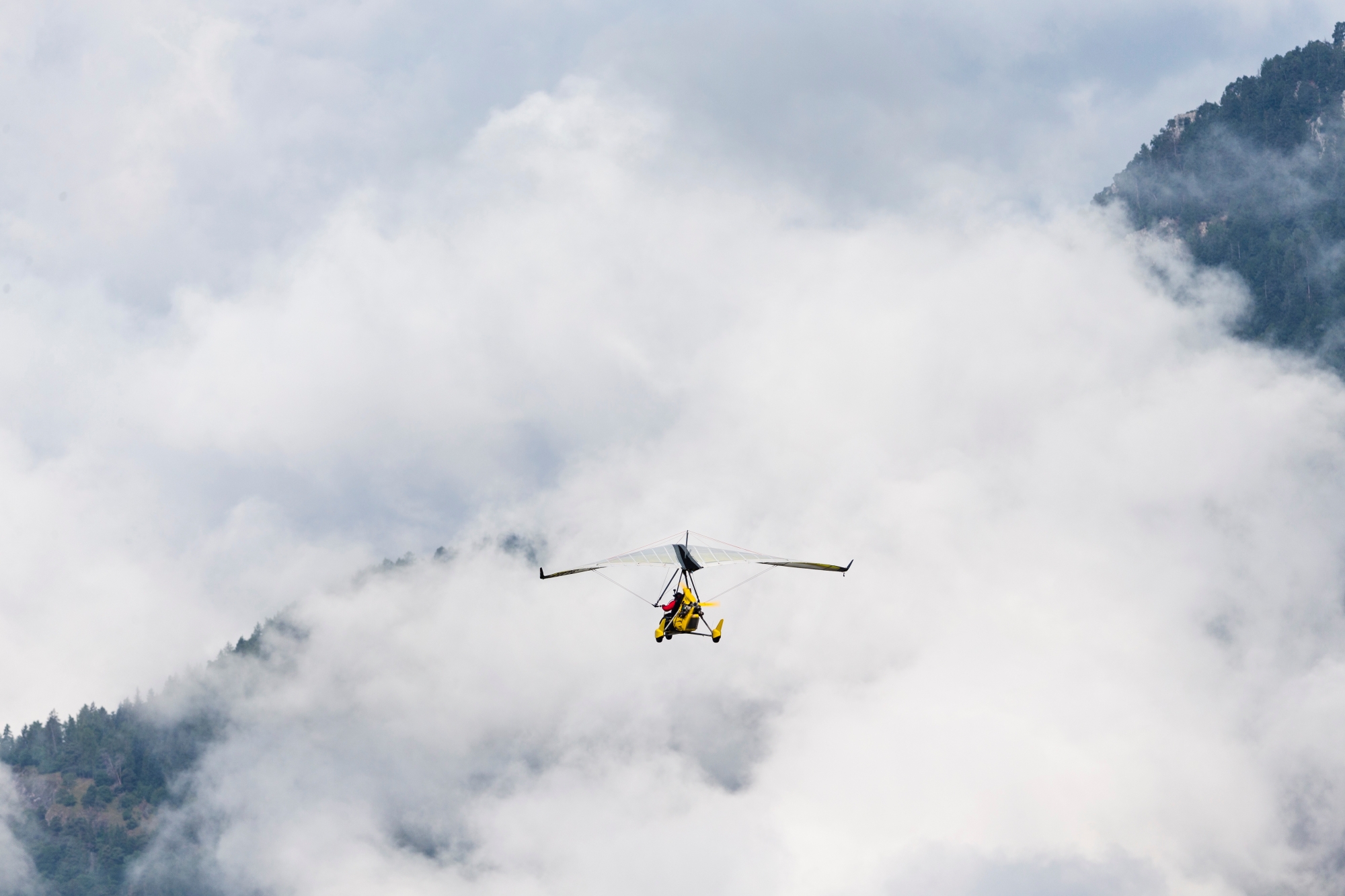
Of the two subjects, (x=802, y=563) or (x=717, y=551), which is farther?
(x=717, y=551)

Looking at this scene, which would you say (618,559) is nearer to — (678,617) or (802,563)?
(678,617)

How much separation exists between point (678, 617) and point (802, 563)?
48.1 ft

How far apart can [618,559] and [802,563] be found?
16.5 meters

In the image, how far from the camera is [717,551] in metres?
126

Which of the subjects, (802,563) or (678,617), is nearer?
(802,563)

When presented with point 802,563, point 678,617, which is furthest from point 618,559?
point 802,563

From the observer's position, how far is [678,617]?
12275 centimetres

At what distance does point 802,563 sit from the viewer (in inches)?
4481

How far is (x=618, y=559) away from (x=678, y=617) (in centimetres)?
827

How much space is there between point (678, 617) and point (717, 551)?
7.22 meters
